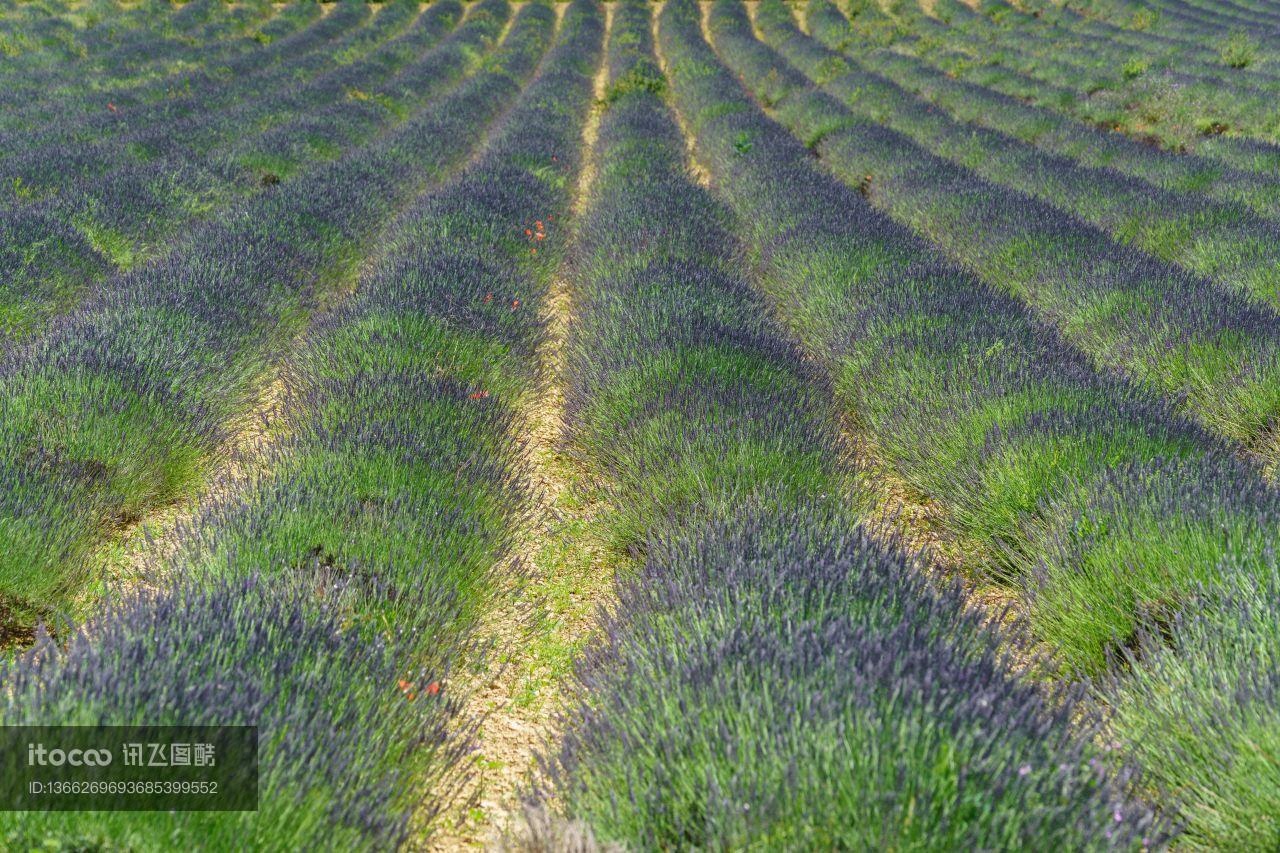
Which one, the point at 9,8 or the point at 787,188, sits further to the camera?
the point at 9,8

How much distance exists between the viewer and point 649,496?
2.98m

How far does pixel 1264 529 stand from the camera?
2.26m

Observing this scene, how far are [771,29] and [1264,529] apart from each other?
22.0m

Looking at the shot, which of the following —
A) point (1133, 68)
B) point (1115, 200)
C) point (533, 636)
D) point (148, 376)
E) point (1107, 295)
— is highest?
point (1133, 68)

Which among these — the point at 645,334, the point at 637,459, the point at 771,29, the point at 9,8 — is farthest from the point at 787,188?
the point at 9,8

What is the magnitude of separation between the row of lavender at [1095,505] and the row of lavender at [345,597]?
5.33 ft

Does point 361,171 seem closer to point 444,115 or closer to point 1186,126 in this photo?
point 444,115

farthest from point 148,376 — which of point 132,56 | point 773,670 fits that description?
point 132,56

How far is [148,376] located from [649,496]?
2.26 m

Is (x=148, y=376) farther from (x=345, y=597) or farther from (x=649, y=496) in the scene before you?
(x=649, y=496)

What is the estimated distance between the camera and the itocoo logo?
1.42 meters

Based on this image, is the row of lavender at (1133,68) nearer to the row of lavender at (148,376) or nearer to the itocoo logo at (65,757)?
the row of lavender at (148,376)

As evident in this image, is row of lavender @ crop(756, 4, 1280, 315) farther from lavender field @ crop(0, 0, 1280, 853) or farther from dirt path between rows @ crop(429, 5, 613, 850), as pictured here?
dirt path between rows @ crop(429, 5, 613, 850)

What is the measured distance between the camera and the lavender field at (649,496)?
158 cm
